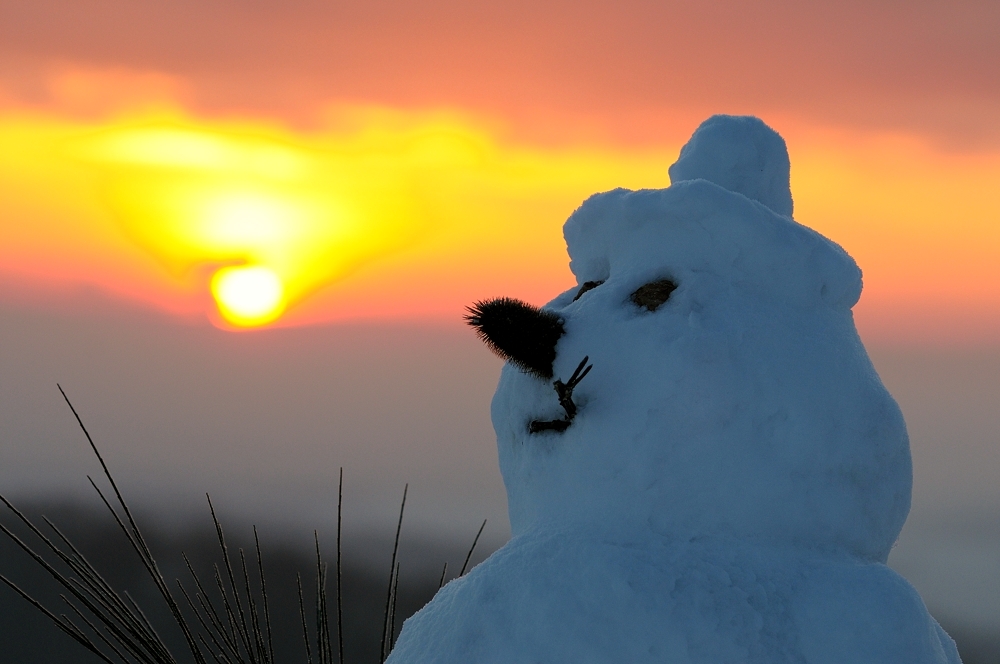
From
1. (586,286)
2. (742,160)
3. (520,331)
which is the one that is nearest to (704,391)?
(520,331)

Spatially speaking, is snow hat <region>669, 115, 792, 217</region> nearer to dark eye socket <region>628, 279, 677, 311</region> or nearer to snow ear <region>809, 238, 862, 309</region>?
snow ear <region>809, 238, 862, 309</region>

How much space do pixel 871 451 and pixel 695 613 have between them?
656mm

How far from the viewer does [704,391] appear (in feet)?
7.32

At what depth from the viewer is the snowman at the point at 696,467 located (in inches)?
81.3

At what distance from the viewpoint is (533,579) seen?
215 centimetres

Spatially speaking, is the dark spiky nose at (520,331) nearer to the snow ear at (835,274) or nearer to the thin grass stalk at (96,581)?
the snow ear at (835,274)

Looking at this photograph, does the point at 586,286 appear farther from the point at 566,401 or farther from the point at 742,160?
the point at 742,160

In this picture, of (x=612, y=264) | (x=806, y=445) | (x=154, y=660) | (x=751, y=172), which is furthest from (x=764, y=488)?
(x=154, y=660)

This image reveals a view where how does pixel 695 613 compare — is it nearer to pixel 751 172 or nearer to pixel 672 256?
pixel 672 256

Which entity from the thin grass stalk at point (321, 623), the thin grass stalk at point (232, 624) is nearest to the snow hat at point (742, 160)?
the thin grass stalk at point (321, 623)

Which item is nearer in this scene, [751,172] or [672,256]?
[672,256]

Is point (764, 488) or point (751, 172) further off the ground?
point (751, 172)

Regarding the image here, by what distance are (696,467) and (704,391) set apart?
19 cm

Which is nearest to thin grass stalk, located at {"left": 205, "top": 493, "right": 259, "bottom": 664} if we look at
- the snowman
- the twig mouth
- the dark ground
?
the snowman
